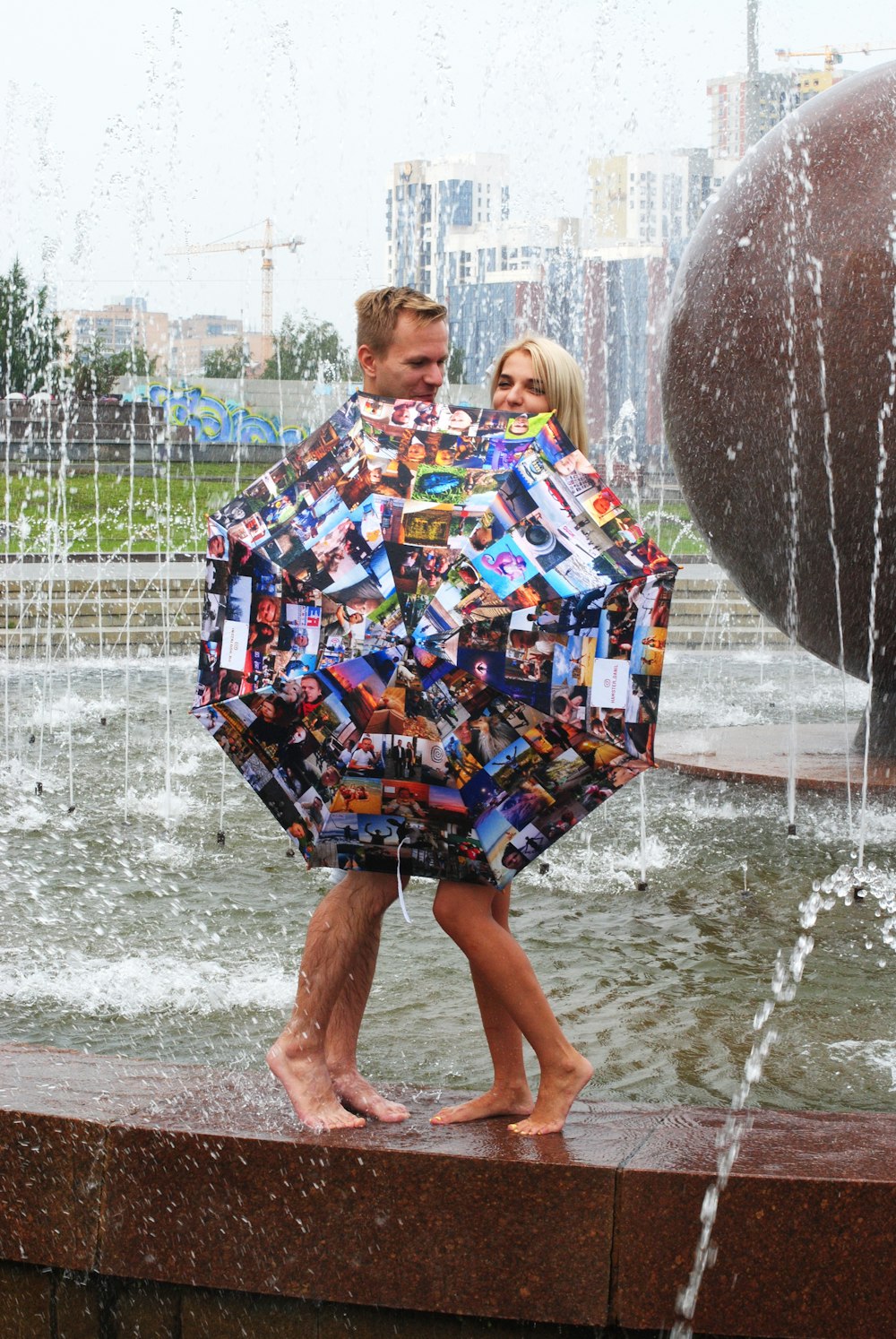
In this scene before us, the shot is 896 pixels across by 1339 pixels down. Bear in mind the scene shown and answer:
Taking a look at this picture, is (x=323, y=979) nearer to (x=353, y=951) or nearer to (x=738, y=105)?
(x=353, y=951)

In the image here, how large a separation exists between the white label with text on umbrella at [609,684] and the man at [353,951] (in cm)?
54

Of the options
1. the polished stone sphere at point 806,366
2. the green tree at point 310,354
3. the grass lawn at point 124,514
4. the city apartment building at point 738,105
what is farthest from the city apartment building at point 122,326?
the polished stone sphere at point 806,366

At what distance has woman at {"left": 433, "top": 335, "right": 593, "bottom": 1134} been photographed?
3006mm

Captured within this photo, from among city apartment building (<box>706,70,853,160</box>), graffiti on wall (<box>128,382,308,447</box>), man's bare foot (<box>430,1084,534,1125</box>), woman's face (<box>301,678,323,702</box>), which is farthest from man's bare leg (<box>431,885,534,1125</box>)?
city apartment building (<box>706,70,853,160</box>)

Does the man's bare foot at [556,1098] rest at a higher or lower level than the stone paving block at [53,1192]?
higher

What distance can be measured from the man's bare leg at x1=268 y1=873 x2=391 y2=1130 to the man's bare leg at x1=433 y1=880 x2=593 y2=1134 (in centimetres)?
15

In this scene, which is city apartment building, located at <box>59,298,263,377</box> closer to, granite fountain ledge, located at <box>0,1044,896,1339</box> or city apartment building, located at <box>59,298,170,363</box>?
city apartment building, located at <box>59,298,170,363</box>

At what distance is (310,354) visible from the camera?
222 feet

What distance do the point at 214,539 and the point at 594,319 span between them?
6823 cm

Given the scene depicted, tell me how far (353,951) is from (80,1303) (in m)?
0.77

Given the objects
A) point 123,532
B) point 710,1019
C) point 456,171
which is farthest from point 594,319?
point 710,1019

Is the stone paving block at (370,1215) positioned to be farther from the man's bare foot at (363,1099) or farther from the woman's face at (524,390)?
the woman's face at (524,390)

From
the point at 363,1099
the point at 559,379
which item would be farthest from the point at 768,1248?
the point at 559,379

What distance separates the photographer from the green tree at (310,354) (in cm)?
6094
